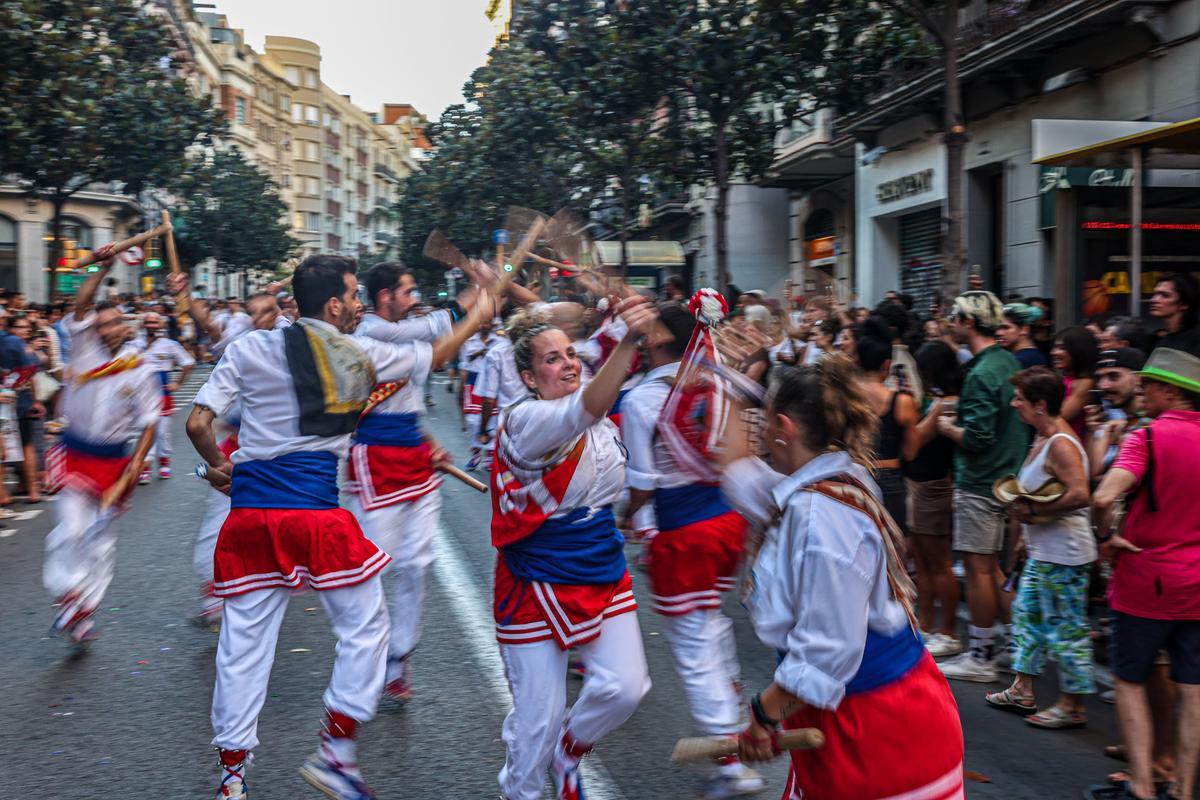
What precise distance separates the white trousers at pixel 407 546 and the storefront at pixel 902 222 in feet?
50.4

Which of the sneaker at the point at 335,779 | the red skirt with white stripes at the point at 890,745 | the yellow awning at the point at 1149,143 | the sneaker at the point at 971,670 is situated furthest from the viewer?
the yellow awning at the point at 1149,143

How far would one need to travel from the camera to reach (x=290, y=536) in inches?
162

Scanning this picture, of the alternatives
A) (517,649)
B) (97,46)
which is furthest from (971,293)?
(97,46)

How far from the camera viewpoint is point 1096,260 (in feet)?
45.1

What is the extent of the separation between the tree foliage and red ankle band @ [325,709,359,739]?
5158 centimetres

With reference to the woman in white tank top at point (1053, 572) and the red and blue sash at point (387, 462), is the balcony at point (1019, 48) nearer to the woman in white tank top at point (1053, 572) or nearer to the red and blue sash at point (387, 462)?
the woman in white tank top at point (1053, 572)

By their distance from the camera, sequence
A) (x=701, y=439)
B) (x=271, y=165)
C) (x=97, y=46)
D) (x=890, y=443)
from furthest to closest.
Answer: (x=271, y=165)
(x=97, y=46)
(x=890, y=443)
(x=701, y=439)

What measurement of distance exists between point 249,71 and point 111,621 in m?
80.3

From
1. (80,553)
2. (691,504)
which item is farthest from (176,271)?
(691,504)

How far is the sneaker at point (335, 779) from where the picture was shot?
3.99 meters

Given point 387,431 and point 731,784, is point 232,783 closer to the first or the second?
point 731,784

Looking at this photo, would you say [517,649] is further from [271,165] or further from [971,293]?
[271,165]

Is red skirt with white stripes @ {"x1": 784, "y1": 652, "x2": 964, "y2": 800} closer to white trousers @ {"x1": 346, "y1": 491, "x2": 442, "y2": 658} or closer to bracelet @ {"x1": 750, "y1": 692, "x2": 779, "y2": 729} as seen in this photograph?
bracelet @ {"x1": 750, "y1": 692, "x2": 779, "y2": 729}

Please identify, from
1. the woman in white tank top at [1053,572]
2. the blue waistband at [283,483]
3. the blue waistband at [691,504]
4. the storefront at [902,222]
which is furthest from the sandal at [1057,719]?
the storefront at [902,222]
